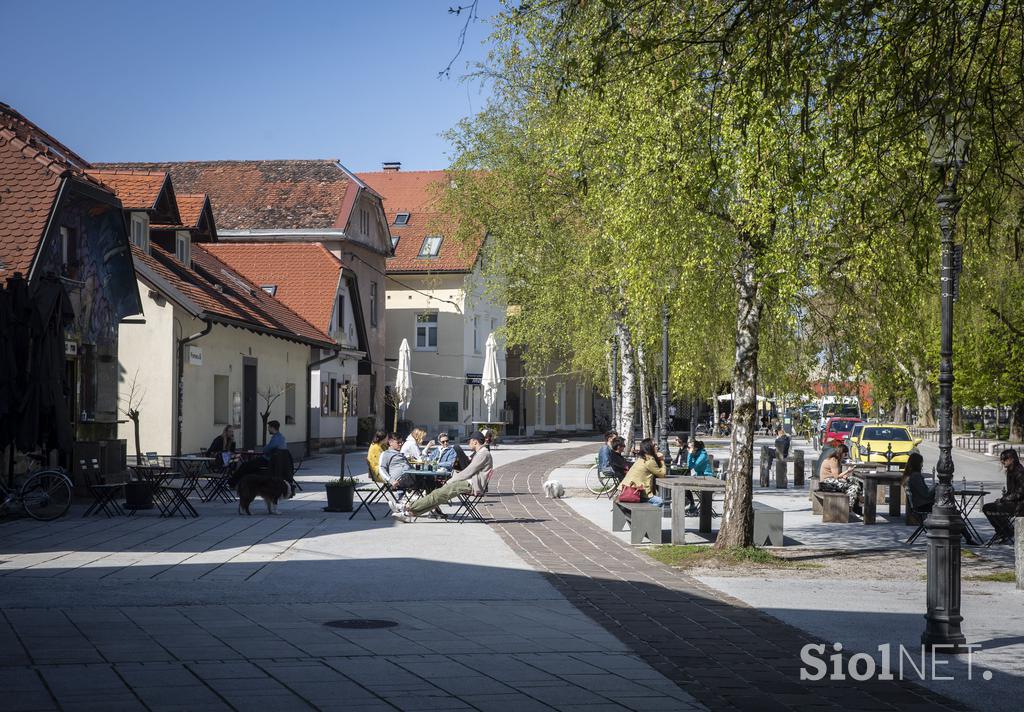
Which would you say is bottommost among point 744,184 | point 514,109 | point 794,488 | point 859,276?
point 794,488

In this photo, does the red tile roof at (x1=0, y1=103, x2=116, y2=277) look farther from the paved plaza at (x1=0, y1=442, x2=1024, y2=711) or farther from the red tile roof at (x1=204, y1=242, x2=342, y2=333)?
the red tile roof at (x1=204, y1=242, x2=342, y2=333)

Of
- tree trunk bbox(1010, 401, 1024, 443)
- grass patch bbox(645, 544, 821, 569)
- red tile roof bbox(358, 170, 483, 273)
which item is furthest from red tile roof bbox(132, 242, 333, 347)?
tree trunk bbox(1010, 401, 1024, 443)

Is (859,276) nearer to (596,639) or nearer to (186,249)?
(596,639)

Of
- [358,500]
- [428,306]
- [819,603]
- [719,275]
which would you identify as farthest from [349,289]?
[819,603]

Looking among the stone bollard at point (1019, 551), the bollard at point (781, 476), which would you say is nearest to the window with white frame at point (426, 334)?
the bollard at point (781, 476)

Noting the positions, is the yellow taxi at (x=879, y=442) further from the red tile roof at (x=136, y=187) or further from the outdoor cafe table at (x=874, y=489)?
the red tile roof at (x=136, y=187)

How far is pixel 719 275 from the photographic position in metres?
16.8

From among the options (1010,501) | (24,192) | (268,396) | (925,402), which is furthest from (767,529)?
(925,402)

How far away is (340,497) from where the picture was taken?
21.2m

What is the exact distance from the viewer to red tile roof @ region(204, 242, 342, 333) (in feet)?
142

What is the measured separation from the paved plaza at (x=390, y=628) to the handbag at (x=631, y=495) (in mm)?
1397

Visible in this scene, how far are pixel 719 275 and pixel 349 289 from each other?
3129 centimetres

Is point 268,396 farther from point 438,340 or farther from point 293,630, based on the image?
point 293,630

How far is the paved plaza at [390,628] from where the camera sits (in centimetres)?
756
